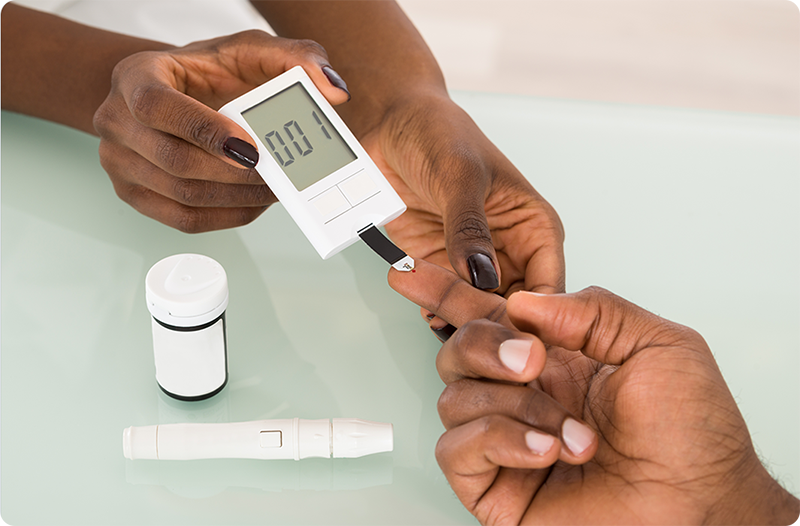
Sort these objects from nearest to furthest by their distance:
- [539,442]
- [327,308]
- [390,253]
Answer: [539,442], [390,253], [327,308]

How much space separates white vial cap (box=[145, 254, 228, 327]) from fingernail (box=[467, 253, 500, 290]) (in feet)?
1.11

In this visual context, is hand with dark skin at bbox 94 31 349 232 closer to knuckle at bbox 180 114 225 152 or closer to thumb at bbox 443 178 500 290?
knuckle at bbox 180 114 225 152

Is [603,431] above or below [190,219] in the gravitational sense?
above

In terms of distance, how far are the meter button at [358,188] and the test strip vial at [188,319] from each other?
23 centimetres

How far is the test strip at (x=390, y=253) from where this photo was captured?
0.99m

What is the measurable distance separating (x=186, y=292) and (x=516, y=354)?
0.43m

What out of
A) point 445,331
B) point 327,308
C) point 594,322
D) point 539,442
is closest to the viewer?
point 539,442

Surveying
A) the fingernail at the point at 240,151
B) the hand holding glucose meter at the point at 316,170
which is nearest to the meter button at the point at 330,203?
the hand holding glucose meter at the point at 316,170

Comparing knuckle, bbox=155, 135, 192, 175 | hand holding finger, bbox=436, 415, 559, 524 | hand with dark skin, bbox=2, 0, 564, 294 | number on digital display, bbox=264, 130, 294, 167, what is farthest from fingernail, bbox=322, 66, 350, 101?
hand holding finger, bbox=436, 415, 559, 524

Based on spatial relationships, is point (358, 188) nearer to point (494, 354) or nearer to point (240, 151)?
point (240, 151)

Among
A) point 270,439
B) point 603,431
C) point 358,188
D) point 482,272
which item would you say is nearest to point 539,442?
point 603,431

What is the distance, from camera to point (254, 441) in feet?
3.12

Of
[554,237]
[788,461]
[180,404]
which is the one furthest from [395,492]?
[788,461]

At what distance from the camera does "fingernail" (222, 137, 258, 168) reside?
1.02 metres
